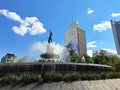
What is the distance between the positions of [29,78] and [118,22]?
392 feet

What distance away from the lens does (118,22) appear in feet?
390

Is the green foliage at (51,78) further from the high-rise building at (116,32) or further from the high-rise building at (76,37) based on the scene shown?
the high-rise building at (76,37)

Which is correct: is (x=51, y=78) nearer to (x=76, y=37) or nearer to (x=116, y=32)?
(x=116, y=32)

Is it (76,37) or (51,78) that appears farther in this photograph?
(76,37)

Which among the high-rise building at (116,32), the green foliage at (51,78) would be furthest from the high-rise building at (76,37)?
the green foliage at (51,78)

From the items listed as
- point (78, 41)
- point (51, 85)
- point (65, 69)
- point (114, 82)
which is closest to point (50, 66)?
point (65, 69)

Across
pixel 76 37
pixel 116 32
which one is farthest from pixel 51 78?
pixel 76 37

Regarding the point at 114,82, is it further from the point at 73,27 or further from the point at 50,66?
the point at 73,27

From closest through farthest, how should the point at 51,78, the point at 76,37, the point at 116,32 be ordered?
1. the point at 51,78
2. the point at 116,32
3. the point at 76,37

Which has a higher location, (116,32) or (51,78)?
(116,32)

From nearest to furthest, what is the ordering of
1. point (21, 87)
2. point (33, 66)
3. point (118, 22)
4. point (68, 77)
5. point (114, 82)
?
point (21, 87), point (68, 77), point (114, 82), point (33, 66), point (118, 22)

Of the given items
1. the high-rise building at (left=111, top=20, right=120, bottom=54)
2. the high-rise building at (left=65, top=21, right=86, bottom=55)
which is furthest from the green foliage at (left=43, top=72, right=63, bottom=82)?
the high-rise building at (left=65, top=21, right=86, bottom=55)

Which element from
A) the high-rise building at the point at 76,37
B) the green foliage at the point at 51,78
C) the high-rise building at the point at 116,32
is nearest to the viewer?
the green foliage at the point at 51,78

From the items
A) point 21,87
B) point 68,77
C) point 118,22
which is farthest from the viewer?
point 118,22
